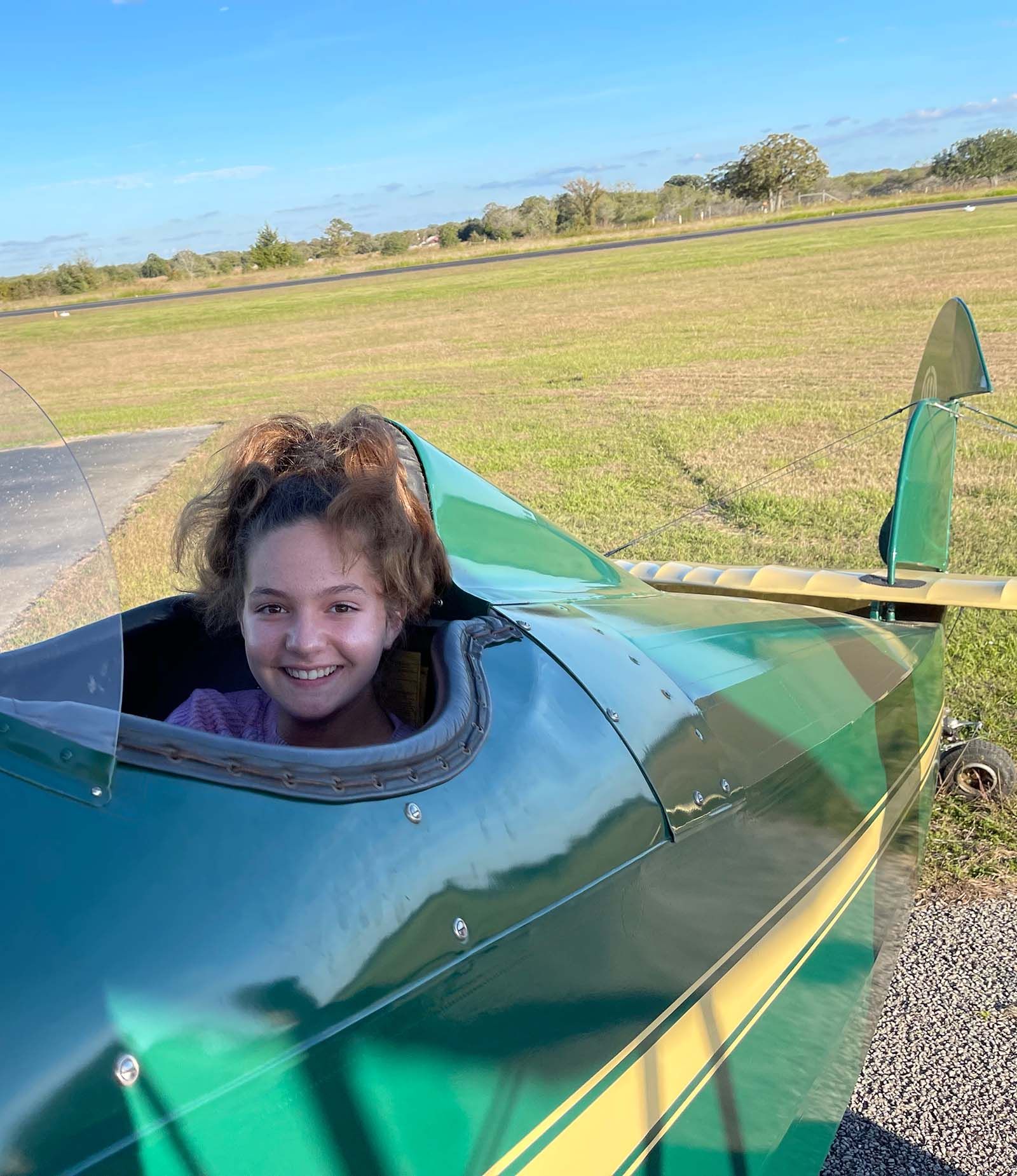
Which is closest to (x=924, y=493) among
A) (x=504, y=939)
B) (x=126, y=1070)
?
(x=504, y=939)

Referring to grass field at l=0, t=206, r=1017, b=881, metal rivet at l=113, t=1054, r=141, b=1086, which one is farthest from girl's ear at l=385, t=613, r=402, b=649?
metal rivet at l=113, t=1054, r=141, b=1086

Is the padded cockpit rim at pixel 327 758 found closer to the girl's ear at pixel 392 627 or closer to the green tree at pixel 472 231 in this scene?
the girl's ear at pixel 392 627

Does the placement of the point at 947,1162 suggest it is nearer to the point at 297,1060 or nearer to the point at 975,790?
the point at 975,790

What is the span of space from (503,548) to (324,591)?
2.30 ft

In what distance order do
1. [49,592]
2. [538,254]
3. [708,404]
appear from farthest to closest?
1. [538,254]
2. [708,404]
3. [49,592]

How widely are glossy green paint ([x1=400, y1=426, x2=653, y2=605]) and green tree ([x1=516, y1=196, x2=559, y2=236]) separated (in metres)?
46.7

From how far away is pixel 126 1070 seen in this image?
993mm

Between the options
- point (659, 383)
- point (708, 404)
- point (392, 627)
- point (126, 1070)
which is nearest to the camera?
point (126, 1070)

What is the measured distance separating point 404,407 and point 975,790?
30.5 feet

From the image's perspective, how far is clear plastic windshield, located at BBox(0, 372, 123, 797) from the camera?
4.06 feet

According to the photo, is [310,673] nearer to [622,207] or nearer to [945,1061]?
[945,1061]

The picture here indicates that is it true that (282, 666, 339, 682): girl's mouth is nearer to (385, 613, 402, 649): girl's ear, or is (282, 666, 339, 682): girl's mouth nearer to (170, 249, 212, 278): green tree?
(385, 613, 402, 649): girl's ear

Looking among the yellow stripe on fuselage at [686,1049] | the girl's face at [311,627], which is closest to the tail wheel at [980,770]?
the yellow stripe on fuselage at [686,1049]

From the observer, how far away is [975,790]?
352 cm
